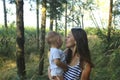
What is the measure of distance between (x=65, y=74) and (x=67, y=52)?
0.26 metres

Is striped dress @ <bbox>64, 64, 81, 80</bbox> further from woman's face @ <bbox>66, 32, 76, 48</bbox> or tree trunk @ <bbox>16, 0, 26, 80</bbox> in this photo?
tree trunk @ <bbox>16, 0, 26, 80</bbox>

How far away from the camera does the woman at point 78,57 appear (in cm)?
310

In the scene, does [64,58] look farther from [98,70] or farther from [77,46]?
[98,70]

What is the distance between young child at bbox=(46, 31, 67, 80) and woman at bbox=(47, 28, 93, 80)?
0.32ft

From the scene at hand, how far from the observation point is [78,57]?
3193 mm

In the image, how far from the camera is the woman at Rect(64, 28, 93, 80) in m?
3.10

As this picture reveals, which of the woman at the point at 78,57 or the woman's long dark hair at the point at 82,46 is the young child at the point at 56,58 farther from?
the woman's long dark hair at the point at 82,46

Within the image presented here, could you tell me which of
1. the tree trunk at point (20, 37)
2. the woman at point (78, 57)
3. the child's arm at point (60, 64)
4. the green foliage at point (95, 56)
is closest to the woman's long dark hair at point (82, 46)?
the woman at point (78, 57)

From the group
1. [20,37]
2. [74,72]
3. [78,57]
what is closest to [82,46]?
[78,57]

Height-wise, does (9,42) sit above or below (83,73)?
below

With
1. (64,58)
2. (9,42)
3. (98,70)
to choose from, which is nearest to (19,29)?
(98,70)

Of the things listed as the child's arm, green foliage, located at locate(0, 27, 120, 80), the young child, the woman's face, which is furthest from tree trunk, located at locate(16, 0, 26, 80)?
the woman's face

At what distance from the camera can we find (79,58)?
316 centimetres

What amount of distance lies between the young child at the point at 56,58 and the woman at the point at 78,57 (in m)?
0.10
